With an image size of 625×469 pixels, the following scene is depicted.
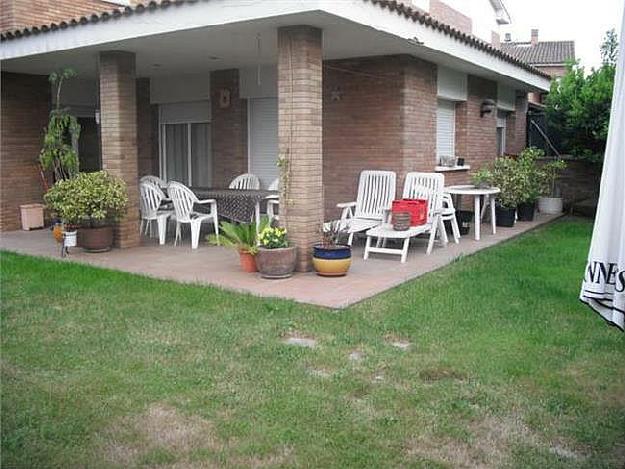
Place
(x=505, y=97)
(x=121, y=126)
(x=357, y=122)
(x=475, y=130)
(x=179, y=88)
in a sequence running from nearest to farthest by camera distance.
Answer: (x=121, y=126)
(x=357, y=122)
(x=179, y=88)
(x=475, y=130)
(x=505, y=97)

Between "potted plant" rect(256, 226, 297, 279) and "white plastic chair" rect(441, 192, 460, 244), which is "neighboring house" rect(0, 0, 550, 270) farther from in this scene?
"white plastic chair" rect(441, 192, 460, 244)

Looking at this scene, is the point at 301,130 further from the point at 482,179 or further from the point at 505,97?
the point at 505,97

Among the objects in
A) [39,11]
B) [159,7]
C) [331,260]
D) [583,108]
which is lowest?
[331,260]

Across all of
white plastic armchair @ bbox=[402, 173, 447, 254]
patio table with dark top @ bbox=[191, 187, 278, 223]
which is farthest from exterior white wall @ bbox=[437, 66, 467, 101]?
patio table with dark top @ bbox=[191, 187, 278, 223]

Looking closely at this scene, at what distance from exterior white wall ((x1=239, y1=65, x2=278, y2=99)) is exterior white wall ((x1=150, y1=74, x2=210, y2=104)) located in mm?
920

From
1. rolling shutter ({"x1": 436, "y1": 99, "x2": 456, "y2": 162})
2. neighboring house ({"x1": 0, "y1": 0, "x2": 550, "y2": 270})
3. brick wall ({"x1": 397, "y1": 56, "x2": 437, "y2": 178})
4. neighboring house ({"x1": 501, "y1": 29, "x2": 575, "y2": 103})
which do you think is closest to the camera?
neighboring house ({"x1": 0, "y1": 0, "x2": 550, "y2": 270})

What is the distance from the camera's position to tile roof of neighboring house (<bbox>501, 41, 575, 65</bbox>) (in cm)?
3888

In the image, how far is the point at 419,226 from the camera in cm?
935

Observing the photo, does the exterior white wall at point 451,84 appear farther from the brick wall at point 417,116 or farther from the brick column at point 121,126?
the brick column at point 121,126

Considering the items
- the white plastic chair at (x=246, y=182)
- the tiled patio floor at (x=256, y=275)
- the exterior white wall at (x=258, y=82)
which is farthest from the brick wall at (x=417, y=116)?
the white plastic chair at (x=246, y=182)

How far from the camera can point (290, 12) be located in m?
7.06

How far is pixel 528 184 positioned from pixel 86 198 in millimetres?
7931

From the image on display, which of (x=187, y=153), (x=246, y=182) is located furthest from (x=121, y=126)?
(x=187, y=153)

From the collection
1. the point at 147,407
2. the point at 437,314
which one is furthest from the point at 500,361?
the point at 147,407
